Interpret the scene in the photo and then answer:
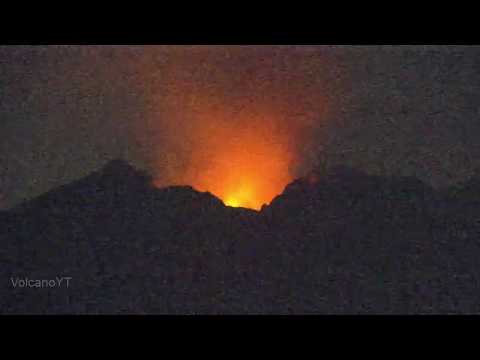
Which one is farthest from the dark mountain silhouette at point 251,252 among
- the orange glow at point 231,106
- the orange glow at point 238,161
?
the orange glow at point 231,106

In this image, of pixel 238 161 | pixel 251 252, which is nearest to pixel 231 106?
pixel 238 161

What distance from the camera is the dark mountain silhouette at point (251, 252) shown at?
345cm

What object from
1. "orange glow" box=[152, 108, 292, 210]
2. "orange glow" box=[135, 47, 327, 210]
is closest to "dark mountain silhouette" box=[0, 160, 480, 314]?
"orange glow" box=[152, 108, 292, 210]

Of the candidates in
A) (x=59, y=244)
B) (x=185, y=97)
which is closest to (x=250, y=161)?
(x=185, y=97)

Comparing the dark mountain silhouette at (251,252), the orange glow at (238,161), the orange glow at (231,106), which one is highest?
the orange glow at (231,106)

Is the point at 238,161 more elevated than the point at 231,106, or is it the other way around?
the point at 231,106

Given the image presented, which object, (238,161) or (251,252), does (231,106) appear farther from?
(251,252)

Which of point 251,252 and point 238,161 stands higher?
point 238,161

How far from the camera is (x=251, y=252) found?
346 cm

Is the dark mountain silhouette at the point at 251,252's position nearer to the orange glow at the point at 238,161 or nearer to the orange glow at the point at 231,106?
the orange glow at the point at 238,161

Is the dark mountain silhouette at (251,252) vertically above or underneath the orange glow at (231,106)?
underneath

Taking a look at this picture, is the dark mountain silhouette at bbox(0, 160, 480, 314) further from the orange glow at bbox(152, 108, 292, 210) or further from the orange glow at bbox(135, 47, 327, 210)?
the orange glow at bbox(135, 47, 327, 210)

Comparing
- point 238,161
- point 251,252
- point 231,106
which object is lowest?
point 251,252

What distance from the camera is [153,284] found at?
11.3 feet
